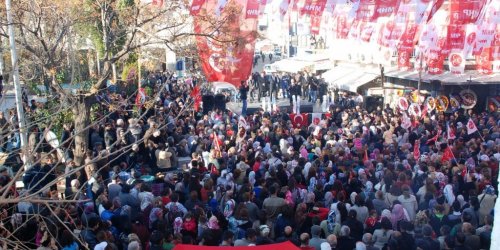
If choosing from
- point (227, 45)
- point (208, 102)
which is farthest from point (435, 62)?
point (227, 45)

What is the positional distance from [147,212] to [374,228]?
3.58 meters

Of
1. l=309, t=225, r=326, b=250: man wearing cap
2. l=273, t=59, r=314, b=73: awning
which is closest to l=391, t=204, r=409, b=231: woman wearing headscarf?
l=309, t=225, r=326, b=250: man wearing cap

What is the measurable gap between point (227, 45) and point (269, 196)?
21.9ft

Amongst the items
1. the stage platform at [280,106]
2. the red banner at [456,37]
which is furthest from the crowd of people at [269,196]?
the stage platform at [280,106]

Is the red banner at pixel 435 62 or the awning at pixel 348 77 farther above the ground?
Result: the red banner at pixel 435 62

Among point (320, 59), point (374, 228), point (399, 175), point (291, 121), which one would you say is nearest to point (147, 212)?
point (374, 228)

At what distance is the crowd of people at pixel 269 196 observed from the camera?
8.71 meters

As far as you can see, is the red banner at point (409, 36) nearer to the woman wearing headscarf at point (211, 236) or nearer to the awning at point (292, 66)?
A: the awning at point (292, 66)

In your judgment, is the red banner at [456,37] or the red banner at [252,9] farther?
the red banner at [456,37]

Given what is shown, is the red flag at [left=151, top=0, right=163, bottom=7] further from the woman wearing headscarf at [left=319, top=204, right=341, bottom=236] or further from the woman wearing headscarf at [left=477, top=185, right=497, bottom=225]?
the woman wearing headscarf at [left=477, top=185, right=497, bottom=225]

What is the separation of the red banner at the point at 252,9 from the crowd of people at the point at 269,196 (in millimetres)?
3466

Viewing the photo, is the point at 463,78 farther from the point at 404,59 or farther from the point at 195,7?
the point at 195,7

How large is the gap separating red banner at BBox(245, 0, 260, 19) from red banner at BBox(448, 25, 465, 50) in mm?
7660

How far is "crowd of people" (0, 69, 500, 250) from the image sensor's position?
8711mm
